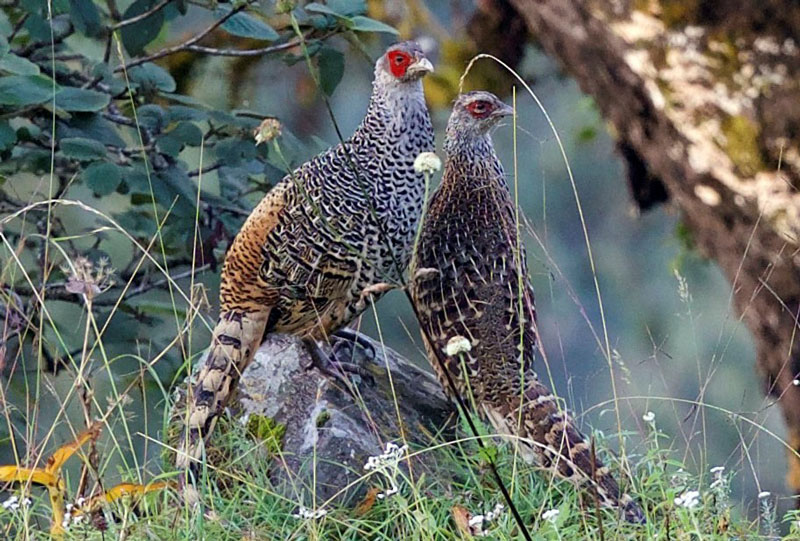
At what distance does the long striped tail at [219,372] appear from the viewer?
409cm

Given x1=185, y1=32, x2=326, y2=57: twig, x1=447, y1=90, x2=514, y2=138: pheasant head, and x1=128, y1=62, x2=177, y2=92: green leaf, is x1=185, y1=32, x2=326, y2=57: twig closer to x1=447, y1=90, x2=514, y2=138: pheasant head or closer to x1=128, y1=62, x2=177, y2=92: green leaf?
x1=128, y1=62, x2=177, y2=92: green leaf

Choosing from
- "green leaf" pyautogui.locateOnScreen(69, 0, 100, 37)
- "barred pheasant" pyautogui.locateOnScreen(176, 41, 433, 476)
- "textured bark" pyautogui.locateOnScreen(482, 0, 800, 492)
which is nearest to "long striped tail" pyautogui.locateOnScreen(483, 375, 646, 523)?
"barred pheasant" pyautogui.locateOnScreen(176, 41, 433, 476)

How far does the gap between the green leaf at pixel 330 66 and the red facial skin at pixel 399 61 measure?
23 centimetres

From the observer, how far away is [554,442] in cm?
412

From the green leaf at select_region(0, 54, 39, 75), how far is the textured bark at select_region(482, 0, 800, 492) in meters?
2.05

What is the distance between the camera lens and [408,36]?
7.92 metres

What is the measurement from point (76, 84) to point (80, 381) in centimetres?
193

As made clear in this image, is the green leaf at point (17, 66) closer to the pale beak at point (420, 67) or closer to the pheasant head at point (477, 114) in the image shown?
the pale beak at point (420, 67)

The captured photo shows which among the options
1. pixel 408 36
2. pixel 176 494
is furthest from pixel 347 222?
pixel 408 36

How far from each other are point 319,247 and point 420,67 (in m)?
0.79

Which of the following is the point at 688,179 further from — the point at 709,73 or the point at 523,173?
the point at 523,173

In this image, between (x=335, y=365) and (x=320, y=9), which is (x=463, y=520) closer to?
(x=335, y=365)

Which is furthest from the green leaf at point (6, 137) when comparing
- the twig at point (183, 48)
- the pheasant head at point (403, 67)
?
the pheasant head at point (403, 67)

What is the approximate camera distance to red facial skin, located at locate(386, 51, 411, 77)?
4.72 meters
